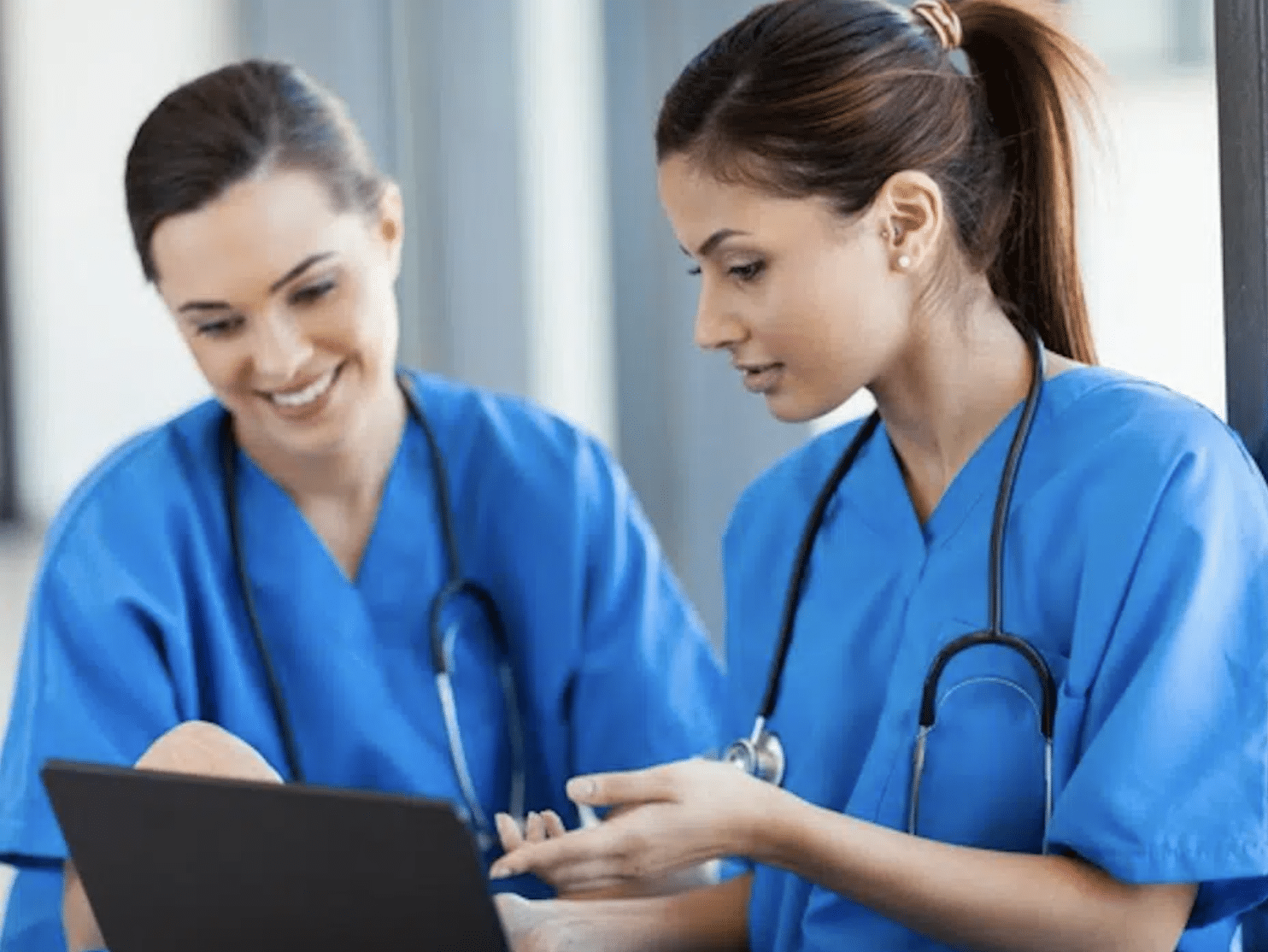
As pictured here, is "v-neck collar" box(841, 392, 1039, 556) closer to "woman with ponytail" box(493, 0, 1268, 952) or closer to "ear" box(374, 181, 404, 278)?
"woman with ponytail" box(493, 0, 1268, 952)

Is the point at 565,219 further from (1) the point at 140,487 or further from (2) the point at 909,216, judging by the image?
(2) the point at 909,216

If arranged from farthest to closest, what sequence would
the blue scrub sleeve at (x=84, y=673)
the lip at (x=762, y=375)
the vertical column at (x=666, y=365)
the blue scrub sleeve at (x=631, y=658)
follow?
1. the vertical column at (x=666, y=365)
2. the blue scrub sleeve at (x=631, y=658)
3. the blue scrub sleeve at (x=84, y=673)
4. the lip at (x=762, y=375)

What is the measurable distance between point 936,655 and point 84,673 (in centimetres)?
70

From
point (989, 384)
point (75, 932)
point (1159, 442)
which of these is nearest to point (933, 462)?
point (989, 384)

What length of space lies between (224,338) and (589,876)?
66 cm

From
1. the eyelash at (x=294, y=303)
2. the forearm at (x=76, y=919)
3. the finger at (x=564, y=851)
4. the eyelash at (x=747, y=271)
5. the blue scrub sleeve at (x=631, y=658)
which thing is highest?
the eyelash at (x=747, y=271)

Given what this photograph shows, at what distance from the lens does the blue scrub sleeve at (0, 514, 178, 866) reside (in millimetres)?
1597

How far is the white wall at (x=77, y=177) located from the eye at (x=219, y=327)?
1427 mm

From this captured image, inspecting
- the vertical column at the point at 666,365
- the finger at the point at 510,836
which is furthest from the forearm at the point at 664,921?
the vertical column at the point at 666,365

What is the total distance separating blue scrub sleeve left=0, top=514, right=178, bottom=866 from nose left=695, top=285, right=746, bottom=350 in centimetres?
56

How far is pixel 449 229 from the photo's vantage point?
2918 mm

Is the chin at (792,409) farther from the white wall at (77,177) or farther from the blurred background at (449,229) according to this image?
the white wall at (77,177)

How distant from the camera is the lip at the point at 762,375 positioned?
4.50 feet

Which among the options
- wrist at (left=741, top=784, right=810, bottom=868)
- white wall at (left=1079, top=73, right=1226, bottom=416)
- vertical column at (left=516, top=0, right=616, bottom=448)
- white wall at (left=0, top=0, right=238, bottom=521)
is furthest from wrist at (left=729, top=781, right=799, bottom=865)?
white wall at (left=0, top=0, right=238, bottom=521)
